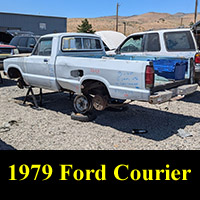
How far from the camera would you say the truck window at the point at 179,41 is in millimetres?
7594

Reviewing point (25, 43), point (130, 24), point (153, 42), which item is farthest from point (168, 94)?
point (130, 24)

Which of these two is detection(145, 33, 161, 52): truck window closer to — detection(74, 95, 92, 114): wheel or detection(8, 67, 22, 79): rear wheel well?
detection(74, 95, 92, 114): wheel

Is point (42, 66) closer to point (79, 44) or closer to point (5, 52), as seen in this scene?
point (79, 44)

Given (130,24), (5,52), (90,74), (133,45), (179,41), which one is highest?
(130,24)

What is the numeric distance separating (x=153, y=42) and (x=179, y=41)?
2.72 ft

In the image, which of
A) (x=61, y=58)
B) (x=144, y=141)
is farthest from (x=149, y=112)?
(x=61, y=58)

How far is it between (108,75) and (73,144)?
146 cm

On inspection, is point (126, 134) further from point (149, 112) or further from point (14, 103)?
point (14, 103)

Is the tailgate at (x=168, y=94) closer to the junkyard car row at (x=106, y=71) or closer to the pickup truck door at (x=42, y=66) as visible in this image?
the junkyard car row at (x=106, y=71)

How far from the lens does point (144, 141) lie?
4.92m

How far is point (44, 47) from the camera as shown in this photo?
679cm

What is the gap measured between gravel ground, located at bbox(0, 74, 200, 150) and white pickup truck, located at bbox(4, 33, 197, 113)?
562 mm

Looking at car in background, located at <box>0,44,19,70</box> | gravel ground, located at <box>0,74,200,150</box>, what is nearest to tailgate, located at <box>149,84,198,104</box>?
gravel ground, located at <box>0,74,200,150</box>

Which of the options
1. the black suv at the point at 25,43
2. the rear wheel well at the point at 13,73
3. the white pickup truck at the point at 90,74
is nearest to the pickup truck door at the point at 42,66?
the white pickup truck at the point at 90,74
